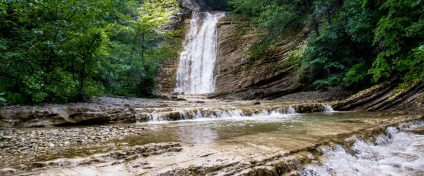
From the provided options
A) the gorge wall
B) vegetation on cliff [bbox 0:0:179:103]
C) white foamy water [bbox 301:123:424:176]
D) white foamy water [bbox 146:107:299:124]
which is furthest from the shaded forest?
white foamy water [bbox 301:123:424:176]

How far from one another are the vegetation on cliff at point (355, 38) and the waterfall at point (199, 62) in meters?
5.42

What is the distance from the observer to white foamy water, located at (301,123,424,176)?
129 inches

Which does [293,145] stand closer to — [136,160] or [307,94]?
[136,160]

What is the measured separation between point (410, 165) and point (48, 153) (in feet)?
17.0

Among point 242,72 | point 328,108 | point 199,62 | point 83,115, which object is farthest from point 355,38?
point 199,62

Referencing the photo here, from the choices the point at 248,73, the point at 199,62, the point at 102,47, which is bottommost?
the point at 248,73

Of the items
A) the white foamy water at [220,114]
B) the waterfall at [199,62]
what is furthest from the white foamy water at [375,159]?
the waterfall at [199,62]

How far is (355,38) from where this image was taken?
10828 mm

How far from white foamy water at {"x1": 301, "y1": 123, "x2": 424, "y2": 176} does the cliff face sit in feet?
36.7

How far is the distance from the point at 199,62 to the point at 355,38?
1449 cm

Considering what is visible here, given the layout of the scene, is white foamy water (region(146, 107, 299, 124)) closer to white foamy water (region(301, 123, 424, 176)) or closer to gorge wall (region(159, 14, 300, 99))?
white foamy water (region(301, 123, 424, 176))

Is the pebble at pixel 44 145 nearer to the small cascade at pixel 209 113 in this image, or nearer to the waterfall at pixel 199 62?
the small cascade at pixel 209 113

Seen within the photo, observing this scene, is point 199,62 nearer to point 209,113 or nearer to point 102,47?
point 102,47

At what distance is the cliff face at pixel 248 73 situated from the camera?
1628 centimetres
